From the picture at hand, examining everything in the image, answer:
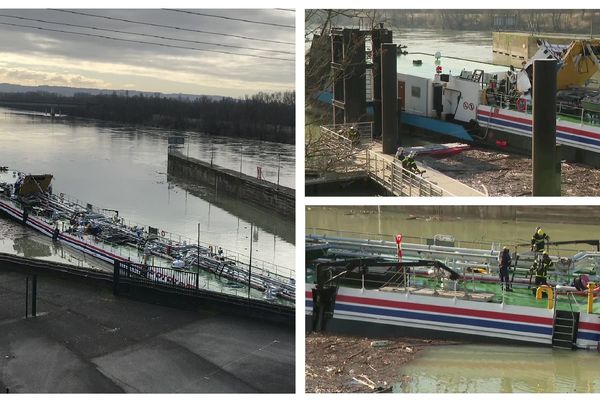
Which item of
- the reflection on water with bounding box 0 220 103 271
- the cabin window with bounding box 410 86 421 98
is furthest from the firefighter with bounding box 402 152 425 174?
the reflection on water with bounding box 0 220 103 271

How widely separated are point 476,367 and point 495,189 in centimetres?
89

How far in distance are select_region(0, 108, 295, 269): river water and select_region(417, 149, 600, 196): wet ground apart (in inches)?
42.9

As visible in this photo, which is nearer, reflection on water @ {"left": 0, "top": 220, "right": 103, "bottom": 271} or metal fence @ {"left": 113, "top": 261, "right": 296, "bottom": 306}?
metal fence @ {"left": 113, "top": 261, "right": 296, "bottom": 306}

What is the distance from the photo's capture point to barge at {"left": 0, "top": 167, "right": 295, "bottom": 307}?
4.09 meters

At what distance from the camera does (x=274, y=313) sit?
3.43 m

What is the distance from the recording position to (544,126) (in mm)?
2721

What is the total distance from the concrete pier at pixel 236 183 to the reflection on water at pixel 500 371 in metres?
1.93

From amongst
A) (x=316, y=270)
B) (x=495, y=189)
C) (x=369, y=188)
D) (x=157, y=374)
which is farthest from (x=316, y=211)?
(x=157, y=374)

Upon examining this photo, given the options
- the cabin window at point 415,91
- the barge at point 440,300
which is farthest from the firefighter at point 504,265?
the cabin window at point 415,91

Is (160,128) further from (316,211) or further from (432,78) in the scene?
(316,211)

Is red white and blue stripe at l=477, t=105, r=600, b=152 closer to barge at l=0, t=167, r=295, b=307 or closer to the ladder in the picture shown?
the ladder

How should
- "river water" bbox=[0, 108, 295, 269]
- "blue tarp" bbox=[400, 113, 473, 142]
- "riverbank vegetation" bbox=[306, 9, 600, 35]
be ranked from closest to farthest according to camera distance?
"riverbank vegetation" bbox=[306, 9, 600, 35]
"blue tarp" bbox=[400, 113, 473, 142]
"river water" bbox=[0, 108, 295, 269]

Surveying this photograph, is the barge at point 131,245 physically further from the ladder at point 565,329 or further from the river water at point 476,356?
the ladder at point 565,329

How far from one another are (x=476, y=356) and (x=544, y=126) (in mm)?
1222
